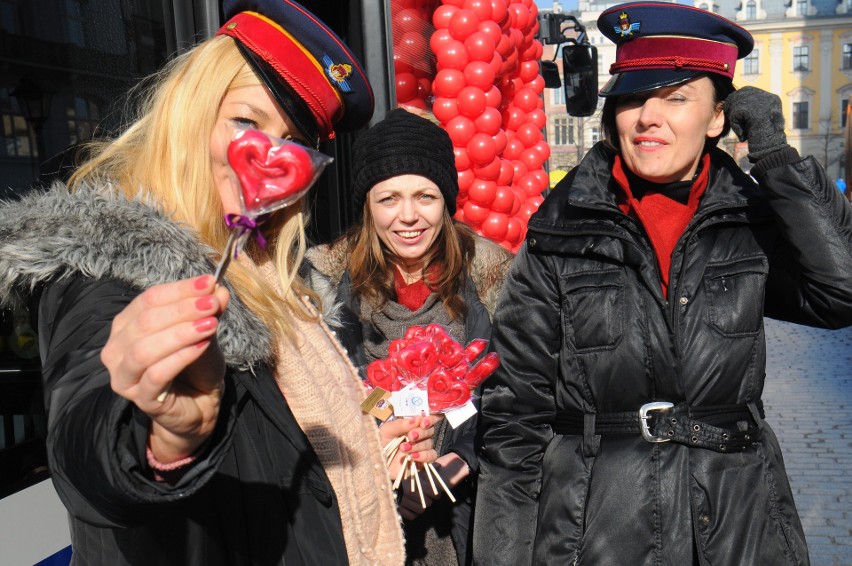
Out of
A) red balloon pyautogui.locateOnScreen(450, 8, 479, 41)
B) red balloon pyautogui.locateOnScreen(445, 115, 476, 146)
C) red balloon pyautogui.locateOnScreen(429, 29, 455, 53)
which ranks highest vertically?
red balloon pyautogui.locateOnScreen(450, 8, 479, 41)

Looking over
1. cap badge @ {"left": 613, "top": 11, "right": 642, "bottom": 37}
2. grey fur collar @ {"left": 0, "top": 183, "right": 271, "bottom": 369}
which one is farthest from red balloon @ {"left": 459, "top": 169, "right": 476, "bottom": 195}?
grey fur collar @ {"left": 0, "top": 183, "right": 271, "bottom": 369}

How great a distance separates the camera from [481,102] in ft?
18.9

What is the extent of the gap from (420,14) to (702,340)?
430 cm

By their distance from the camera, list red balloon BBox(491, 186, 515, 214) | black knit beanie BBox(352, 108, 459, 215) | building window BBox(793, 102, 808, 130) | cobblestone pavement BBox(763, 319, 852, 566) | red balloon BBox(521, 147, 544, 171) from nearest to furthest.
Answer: black knit beanie BBox(352, 108, 459, 215)
cobblestone pavement BBox(763, 319, 852, 566)
red balloon BBox(491, 186, 515, 214)
red balloon BBox(521, 147, 544, 171)
building window BBox(793, 102, 808, 130)

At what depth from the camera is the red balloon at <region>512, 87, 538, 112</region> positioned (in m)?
7.03

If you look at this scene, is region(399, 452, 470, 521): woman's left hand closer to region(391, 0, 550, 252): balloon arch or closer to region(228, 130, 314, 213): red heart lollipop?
region(228, 130, 314, 213): red heart lollipop

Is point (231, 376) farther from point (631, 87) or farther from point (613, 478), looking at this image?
point (631, 87)

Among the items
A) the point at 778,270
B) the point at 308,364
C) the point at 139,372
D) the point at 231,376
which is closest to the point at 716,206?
the point at 778,270

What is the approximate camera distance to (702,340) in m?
2.25

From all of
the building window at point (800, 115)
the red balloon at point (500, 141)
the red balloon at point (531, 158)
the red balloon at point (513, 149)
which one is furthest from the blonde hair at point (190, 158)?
the building window at point (800, 115)

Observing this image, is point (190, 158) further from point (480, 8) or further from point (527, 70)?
point (527, 70)

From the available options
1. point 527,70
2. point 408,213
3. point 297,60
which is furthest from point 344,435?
point 527,70

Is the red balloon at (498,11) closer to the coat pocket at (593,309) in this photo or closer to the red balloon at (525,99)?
the red balloon at (525,99)

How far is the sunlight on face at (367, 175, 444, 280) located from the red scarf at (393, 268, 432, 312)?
0.12m
